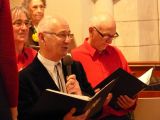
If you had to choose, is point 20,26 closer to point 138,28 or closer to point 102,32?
point 102,32

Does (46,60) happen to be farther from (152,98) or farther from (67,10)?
(67,10)

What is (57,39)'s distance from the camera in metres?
2.36

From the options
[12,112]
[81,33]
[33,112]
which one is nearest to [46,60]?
[33,112]

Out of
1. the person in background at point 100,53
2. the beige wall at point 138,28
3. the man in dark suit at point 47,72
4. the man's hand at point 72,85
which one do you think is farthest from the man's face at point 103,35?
the beige wall at point 138,28

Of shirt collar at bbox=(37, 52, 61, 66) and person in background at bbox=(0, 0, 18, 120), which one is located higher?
person in background at bbox=(0, 0, 18, 120)

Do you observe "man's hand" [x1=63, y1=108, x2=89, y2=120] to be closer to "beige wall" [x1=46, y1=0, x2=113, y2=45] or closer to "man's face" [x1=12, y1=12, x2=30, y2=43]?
"man's face" [x1=12, y1=12, x2=30, y2=43]

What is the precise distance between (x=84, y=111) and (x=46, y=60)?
39cm

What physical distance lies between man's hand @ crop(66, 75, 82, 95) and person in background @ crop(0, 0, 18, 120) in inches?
25.0

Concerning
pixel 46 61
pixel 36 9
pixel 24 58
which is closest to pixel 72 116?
pixel 46 61

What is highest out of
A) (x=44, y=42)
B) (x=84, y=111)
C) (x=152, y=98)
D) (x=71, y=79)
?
(x=44, y=42)

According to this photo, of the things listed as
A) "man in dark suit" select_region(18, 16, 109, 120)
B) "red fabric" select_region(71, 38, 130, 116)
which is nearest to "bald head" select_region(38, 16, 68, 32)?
"man in dark suit" select_region(18, 16, 109, 120)

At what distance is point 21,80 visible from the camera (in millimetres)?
2230

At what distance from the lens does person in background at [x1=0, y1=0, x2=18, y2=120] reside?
156 centimetres

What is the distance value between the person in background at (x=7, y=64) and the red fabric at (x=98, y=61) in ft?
4.53
